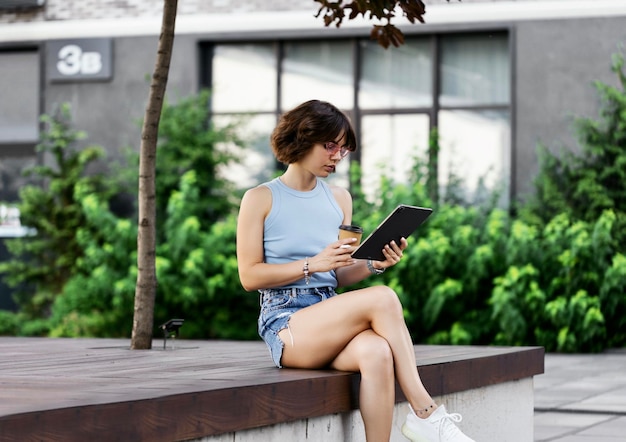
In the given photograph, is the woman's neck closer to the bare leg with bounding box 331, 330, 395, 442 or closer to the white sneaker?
the bare leg with bounding box 331, 330, 395, 442

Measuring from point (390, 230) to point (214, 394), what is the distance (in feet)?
4.01

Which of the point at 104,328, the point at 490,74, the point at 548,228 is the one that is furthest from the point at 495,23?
the point at 104,328

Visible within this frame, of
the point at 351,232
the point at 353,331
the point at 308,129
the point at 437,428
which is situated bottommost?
the point at 437,428

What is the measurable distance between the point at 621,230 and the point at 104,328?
6.01m

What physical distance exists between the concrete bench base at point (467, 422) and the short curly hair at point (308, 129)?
1.08 metres

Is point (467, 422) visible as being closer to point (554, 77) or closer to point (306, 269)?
point (306, 269)

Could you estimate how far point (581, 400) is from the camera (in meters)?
9.42

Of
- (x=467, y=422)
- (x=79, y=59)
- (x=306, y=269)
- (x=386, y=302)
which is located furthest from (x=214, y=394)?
(x=79, y=59)

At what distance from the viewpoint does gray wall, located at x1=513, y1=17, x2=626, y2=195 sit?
15.6 metres

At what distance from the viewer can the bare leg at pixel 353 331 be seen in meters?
4.88

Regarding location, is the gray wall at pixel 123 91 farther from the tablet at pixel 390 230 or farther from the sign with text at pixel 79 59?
Answer: the tablet at pixel 390 230

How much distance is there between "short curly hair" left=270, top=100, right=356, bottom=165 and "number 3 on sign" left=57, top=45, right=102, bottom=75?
12486 mm

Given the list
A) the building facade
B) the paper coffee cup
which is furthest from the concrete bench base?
the building facade

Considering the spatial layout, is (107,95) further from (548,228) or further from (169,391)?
(169,391)
